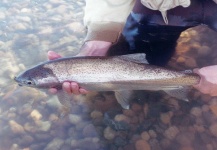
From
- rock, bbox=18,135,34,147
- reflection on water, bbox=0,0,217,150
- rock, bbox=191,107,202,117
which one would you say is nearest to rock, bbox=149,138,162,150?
reflection on water, bbox=0,0,217,150

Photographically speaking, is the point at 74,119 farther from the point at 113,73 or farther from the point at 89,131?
the point at 113,73

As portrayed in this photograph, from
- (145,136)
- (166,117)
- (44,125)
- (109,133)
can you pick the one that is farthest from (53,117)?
(166,117)

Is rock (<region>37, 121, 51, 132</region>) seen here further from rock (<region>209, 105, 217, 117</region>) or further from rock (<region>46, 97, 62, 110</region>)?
rock (<region>209, 105, 217, 117</region>)

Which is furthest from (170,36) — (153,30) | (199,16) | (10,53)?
(10,53)

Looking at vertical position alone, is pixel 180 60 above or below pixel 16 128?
above

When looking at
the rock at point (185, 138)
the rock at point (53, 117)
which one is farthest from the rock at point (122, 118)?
the rock at point (53, 117)

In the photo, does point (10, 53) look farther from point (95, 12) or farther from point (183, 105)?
point (183, 105)
